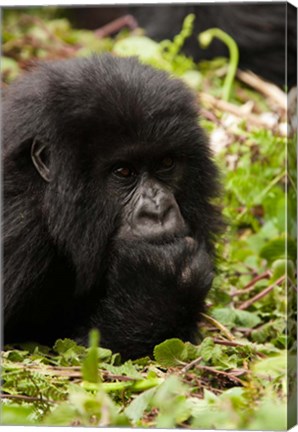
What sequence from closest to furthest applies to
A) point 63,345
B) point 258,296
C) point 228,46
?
1. point 63,345
2. point 258,296
3. point 228,46

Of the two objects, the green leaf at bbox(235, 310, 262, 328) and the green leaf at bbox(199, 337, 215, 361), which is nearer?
the green leaf at bbox(199, 337, 215, 361)

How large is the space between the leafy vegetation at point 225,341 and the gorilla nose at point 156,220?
1.29 ft

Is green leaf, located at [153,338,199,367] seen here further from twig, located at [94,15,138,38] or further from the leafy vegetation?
twig, located at [94,15,138,38]

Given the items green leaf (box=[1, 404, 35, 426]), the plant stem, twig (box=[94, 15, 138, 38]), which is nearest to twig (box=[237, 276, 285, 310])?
green leaf (box=[1, 404, 35, 426])

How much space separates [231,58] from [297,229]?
295 cm

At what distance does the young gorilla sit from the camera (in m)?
3.54

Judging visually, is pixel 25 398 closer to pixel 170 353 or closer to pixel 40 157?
pixel 170 353

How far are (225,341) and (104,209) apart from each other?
693mm

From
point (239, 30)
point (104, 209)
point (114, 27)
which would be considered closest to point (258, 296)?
point (104, 209)

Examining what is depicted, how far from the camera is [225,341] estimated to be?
3.42m

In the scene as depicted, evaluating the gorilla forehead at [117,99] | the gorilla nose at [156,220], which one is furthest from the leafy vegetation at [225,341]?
the gorilla forehead at [117,99]

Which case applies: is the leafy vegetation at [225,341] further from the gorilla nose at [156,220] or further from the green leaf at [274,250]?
the gorilla nose at [156,220]

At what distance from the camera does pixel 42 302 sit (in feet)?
12.2

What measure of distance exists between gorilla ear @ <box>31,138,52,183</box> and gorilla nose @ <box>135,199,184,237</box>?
40 cm
